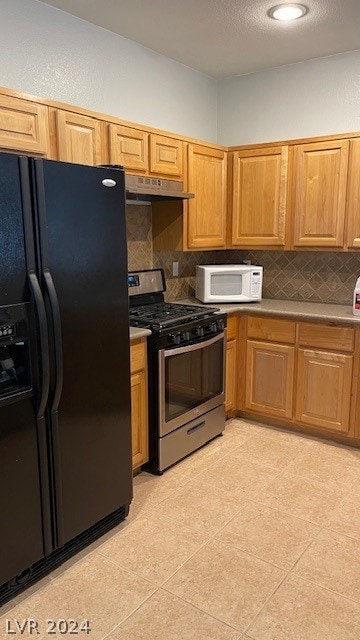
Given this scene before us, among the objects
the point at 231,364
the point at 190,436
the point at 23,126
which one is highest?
the point at 23,126

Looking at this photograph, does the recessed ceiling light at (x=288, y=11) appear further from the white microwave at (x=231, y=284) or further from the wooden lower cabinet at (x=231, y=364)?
the wooden lower cabinet at (x=231, y=364)

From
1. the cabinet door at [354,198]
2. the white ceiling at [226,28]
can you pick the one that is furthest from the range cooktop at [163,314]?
the white ceiling at [226,28]

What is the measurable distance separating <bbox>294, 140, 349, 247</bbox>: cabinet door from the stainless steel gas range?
932 mm

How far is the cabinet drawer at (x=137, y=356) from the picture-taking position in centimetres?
264

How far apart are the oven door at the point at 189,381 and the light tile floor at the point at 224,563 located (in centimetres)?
35

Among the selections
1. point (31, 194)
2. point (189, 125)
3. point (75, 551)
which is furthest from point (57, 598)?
point (189, 125)

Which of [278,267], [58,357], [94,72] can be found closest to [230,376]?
[278,267]

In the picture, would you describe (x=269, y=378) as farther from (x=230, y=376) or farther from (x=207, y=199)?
(x=207, y=199)

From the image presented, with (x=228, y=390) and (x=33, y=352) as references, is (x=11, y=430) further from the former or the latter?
(x=228, y=390)

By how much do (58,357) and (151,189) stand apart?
1428 millimetres

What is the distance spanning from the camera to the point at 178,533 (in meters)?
2.34

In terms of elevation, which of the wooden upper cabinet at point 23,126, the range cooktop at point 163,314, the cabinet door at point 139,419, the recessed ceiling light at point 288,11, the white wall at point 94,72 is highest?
the recessed ceiling light at point 288,11

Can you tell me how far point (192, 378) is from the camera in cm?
307

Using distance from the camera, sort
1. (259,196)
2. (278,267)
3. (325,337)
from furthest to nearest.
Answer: (278,267), (259,196), (325,337)
